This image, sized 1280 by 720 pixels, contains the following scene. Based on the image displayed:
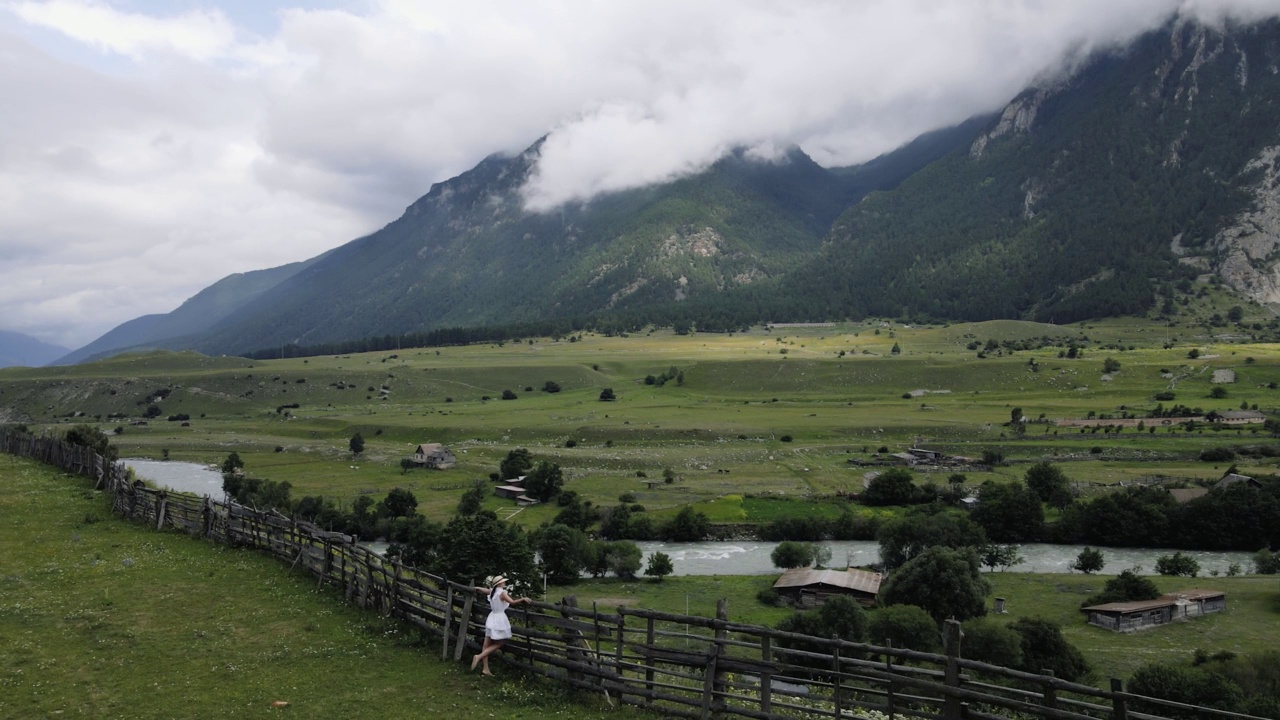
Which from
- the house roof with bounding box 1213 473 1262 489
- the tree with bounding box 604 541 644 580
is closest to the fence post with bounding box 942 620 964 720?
the tree with bounding box 604 541 644 580

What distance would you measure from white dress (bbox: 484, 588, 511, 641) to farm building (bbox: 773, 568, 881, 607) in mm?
43133

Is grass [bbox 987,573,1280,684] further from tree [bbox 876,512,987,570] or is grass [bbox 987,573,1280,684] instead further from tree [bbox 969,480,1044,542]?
tree [bbox 969,480,1044,542]

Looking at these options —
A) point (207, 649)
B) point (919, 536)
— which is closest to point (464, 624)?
point (207, 649)

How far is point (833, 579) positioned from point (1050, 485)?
4192 centimetres

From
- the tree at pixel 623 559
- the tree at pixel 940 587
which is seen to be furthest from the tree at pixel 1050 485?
the tree at pixel 623 559

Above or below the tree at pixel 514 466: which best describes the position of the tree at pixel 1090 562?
below

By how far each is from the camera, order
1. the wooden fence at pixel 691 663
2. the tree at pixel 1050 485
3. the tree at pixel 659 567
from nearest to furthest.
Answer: the wooden fence at pixel 691 663 → the tree at pixel 659 567 → the tree at pixel 1050 485

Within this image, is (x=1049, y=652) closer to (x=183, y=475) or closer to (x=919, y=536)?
(x=919, y=536)

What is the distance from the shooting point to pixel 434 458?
11738 centimetres

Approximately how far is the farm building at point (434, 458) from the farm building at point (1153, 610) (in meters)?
81.7

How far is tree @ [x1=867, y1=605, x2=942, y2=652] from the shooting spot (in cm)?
5088

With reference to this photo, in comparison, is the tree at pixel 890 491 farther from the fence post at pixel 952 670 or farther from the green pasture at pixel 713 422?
the fence post at pixel 952 670

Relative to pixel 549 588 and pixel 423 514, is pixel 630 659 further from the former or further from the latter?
pixel 423 514

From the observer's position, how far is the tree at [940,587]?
55.8m
